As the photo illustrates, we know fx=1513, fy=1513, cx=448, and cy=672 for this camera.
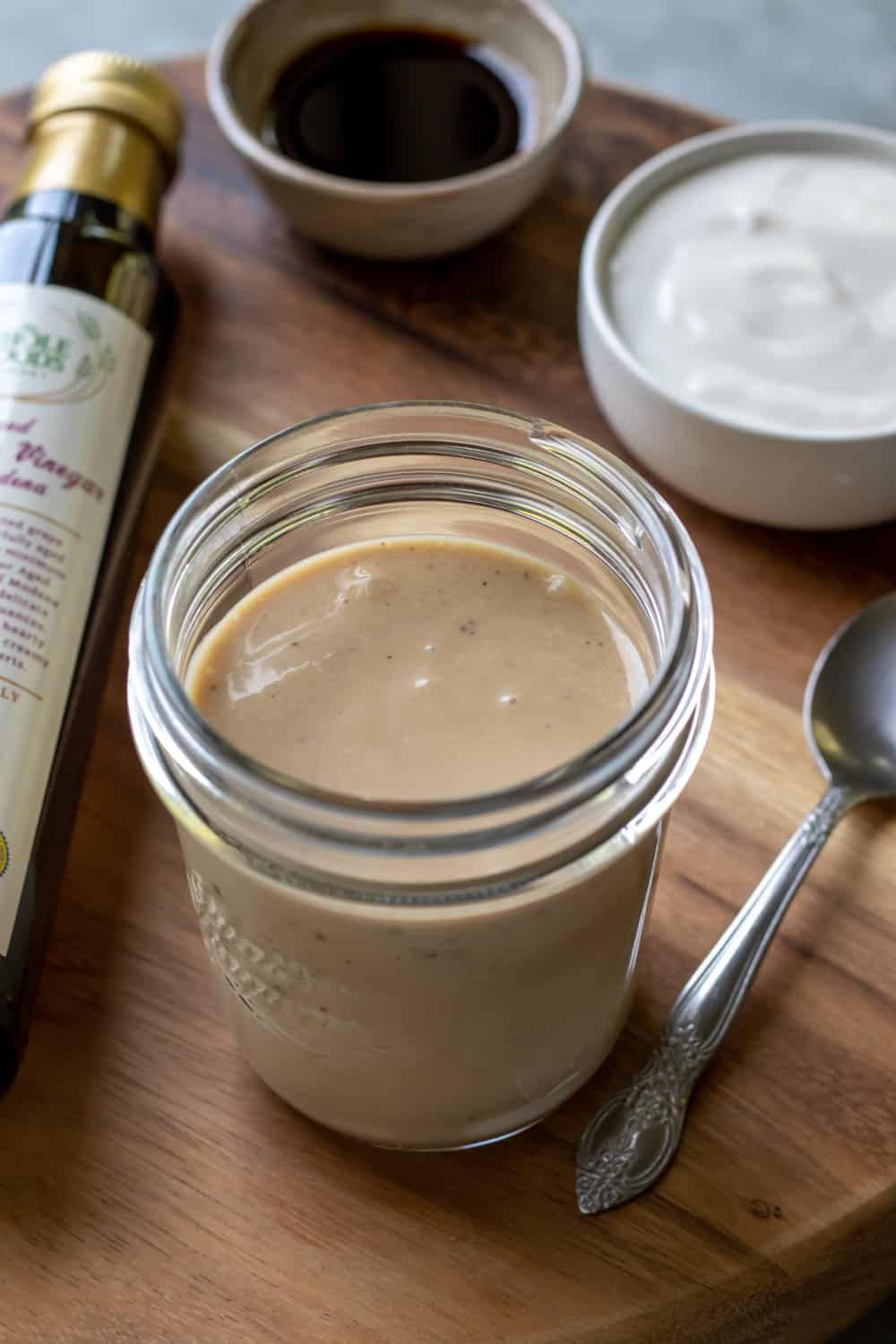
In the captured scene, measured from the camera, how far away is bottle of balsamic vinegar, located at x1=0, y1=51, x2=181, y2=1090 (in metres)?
0.74

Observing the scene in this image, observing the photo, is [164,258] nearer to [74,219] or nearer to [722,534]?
[74,219]

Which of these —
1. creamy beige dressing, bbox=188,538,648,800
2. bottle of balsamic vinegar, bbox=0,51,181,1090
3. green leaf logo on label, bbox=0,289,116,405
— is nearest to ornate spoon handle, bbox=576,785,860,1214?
creamy beige dressing, bbox=188,538,648,800

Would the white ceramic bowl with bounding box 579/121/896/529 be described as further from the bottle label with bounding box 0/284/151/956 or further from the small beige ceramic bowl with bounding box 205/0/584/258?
the bottle label with bounding box 0/284/151/956

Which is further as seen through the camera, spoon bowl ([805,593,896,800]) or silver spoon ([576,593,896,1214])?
spoon bowl ([805,593,896,800])

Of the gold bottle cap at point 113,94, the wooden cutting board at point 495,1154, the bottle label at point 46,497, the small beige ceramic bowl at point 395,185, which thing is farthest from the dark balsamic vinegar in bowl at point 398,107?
the wooden cutting board at point 495,1154

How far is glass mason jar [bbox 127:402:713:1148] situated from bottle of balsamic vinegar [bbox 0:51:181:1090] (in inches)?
5.6

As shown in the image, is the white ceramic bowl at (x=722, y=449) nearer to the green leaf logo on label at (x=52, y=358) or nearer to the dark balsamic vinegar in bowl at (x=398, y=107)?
the dark balsamic vinegar in bowl at (x=398, y=107)

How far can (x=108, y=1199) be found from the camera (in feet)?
2.20

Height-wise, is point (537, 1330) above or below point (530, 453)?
below

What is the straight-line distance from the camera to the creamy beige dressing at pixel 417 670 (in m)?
0.60

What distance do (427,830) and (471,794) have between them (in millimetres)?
84

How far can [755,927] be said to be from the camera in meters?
0.74

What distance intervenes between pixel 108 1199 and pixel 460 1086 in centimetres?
17

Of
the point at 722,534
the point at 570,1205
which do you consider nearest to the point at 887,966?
the point at 570,1205
